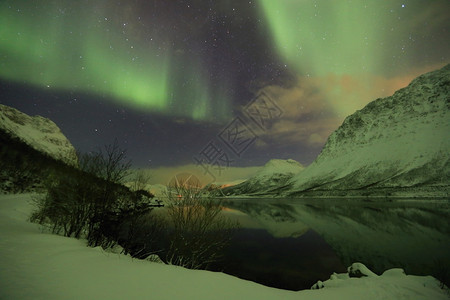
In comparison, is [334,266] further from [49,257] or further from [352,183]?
[352,183]

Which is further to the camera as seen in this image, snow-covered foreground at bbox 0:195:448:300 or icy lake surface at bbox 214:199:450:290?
icy lake surface at bbox 214:199:450:290

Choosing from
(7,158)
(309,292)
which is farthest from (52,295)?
(7,158)

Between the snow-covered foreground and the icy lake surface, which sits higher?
the snow-covered foreground

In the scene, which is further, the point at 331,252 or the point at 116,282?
the point at 331,252

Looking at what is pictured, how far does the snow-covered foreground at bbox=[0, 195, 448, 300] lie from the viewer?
598 centimetres

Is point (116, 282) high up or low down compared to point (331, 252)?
up

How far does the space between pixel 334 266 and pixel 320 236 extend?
13662 mm

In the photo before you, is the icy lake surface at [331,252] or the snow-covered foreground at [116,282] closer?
the snow-covered foreground at [116,282]

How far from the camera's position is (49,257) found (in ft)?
28.0

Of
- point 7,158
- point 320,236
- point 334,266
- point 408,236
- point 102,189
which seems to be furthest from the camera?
point 7,158

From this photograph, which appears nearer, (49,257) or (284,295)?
(284,295)

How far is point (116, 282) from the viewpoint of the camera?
22.4ft

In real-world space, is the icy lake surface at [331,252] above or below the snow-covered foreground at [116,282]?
below

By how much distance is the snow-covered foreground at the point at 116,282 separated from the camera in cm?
598
